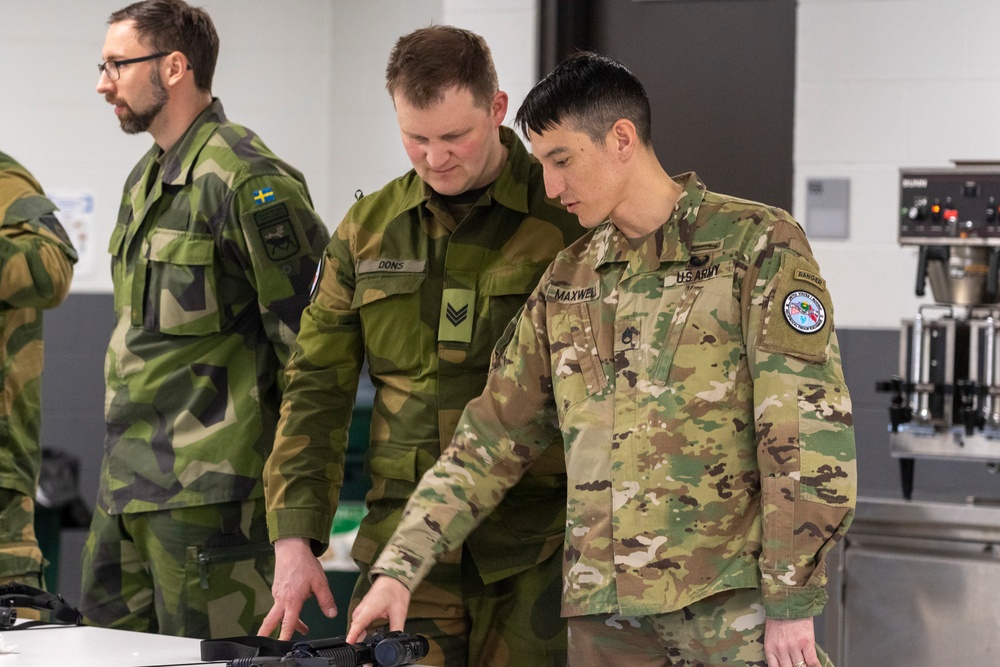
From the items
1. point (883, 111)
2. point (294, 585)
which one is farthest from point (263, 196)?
point (883, 111)

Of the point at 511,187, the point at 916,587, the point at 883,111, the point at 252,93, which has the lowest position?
the point at 916,587

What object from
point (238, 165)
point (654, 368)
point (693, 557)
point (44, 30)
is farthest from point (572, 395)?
point (44, 30)

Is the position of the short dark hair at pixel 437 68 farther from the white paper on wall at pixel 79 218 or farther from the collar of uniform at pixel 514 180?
the white paper on wall at pixel 79 218

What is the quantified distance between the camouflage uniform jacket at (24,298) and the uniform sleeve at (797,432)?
1.62 m

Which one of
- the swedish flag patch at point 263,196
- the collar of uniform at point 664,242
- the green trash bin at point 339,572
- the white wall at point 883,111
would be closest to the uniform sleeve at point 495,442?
the collar of uniform at point 664,242

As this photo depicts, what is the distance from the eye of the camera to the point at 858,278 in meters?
4.33

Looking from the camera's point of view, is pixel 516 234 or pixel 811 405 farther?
pixel 516 234

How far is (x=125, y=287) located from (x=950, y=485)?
289cm

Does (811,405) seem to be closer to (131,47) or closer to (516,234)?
(516,234)

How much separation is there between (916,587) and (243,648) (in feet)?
6.96

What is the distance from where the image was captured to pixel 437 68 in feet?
6.42

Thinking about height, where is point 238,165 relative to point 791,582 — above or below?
above

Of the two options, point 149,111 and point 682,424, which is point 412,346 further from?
point 149,111

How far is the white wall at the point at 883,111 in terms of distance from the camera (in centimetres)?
422
